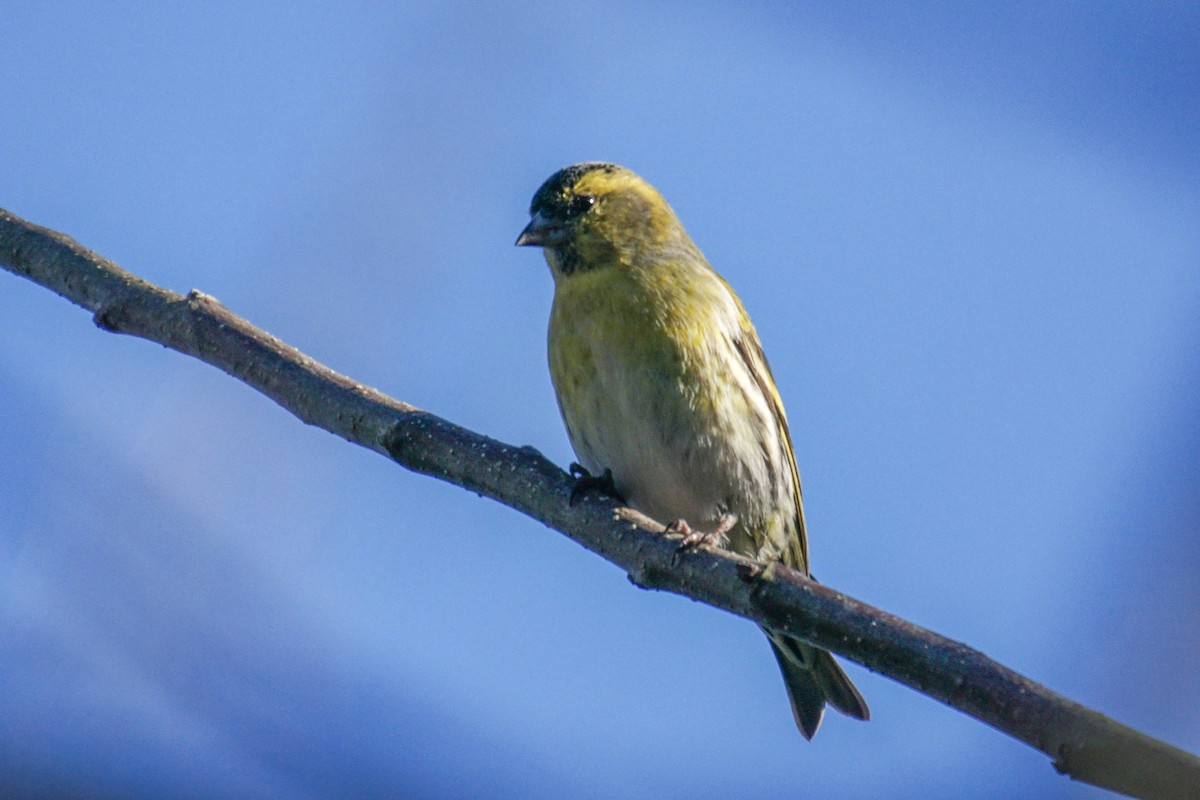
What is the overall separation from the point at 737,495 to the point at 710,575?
155cm

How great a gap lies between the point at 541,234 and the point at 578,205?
0.19 metres

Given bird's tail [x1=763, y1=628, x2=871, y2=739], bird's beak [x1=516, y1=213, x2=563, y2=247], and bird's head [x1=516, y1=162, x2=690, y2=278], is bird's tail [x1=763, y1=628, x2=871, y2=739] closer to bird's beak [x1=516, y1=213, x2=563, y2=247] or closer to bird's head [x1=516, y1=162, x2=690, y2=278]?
bird's head [x1=516, y1=162, x2=690, y2=278]

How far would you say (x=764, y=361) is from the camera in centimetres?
509

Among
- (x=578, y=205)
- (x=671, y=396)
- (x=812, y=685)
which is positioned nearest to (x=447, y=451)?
(x=671, y=396)

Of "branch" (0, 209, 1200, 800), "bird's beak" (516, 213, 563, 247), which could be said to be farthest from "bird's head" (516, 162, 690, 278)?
"branch" (0, 209, 1200, 800)

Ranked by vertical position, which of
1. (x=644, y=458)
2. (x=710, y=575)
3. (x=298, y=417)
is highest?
(x=644, y=458)

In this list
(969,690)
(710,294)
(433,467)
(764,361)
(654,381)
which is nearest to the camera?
(969,690)

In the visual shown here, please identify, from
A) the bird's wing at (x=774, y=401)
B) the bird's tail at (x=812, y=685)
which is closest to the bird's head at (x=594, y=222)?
the bird's wing at (x=774, y=401)

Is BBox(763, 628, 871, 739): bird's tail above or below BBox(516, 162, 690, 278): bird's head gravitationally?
below

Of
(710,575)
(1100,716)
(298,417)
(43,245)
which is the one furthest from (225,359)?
(1100,716)

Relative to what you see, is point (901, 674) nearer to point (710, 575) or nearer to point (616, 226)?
point (710, 575)

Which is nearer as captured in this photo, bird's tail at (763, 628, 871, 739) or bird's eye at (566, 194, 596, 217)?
bird's tail at (763, 628, 871, 739)

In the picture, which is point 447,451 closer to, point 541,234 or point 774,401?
point 541,234

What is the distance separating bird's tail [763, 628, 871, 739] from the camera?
4664 mm
